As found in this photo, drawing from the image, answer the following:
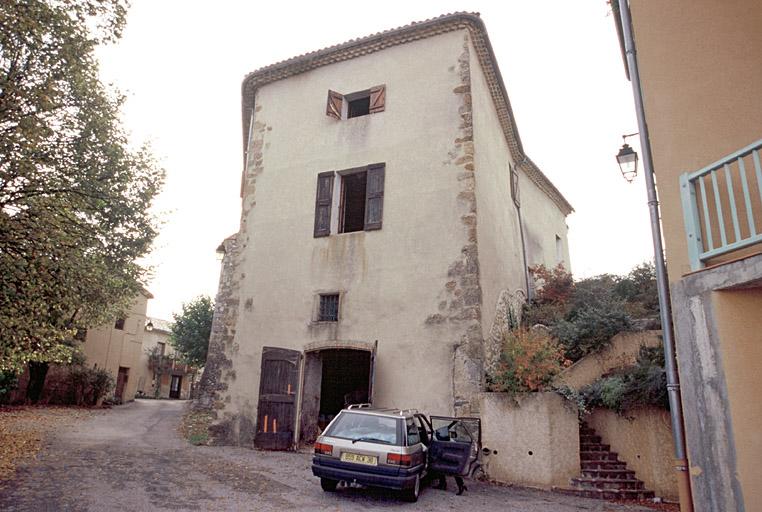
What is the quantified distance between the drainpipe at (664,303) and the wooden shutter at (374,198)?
609 centimetres

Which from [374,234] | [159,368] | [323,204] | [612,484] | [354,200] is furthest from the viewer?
[159,368]

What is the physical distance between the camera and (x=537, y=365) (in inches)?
339

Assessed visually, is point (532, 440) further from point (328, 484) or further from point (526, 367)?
point (328, 484)

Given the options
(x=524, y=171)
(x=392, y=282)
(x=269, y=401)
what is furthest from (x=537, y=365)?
(x=524, y=171)

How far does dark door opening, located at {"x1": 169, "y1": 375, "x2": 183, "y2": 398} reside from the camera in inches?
1638

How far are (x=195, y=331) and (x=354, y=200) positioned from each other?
606 inches

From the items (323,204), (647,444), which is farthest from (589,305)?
(323,204)

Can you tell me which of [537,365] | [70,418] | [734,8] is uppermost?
[734,8]

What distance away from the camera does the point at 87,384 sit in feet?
72.0

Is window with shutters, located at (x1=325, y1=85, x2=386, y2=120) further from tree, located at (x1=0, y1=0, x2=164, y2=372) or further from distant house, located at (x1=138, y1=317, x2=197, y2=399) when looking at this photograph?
distant house, located at (x1=138, y1=317, x2=197, y2=399)

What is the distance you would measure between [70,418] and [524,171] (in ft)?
59.1

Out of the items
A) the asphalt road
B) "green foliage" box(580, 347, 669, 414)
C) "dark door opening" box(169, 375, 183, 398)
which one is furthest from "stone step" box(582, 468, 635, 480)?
"dark door opening" box(169, 375, 183, 398)

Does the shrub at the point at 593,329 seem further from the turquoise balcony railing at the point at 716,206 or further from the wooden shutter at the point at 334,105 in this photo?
the wooden shutter at the point at 334,105

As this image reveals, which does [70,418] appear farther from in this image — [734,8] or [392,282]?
Result: [734,8]
